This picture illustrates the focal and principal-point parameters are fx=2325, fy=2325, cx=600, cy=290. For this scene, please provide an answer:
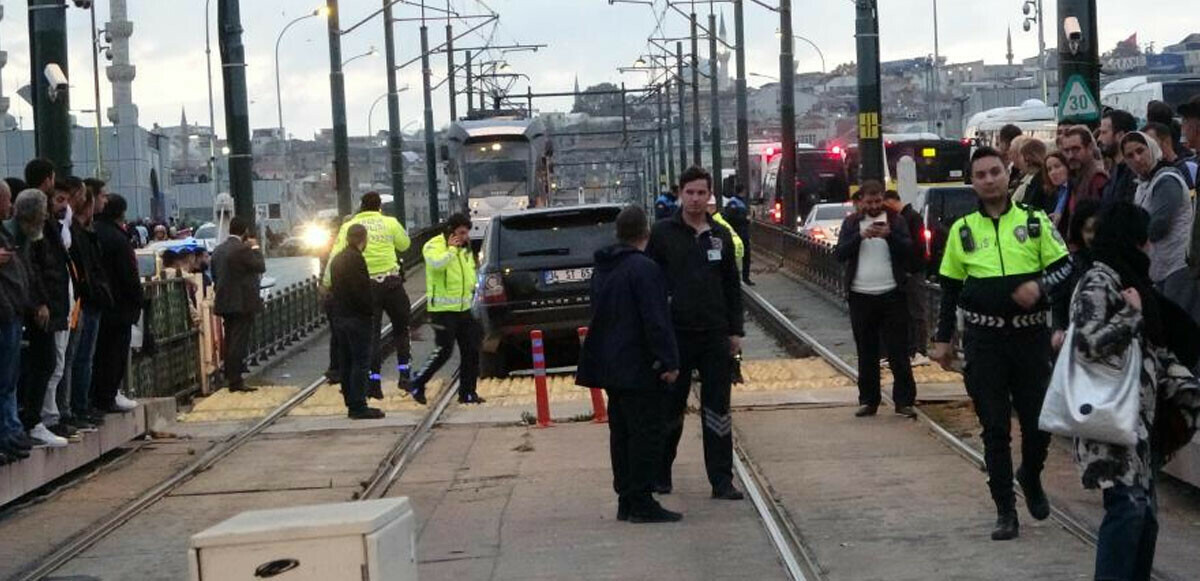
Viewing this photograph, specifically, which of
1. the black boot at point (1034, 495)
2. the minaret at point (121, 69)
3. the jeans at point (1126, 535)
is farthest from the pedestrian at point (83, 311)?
the minaret at point (121, 69)

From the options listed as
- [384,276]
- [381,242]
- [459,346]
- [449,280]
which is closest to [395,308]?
[384,276]

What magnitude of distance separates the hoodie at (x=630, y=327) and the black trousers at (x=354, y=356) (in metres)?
6.62

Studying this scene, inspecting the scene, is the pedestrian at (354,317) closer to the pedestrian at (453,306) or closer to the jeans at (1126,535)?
the pedestrian at (453,306)

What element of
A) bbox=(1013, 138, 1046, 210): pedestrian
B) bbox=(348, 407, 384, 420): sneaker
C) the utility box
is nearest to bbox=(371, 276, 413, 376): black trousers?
bbox=(348, 407, 384, 420): sneaker

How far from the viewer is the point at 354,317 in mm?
18953

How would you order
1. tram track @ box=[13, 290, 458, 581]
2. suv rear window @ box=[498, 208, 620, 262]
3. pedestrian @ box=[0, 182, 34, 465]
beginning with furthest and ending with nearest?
1. suv rear window @ box=[498, 208, 620, 262]
2. pedestrian @ box=[0, 182, 34, 465]
3. tram track @ box=[13, 290, 458, 581]

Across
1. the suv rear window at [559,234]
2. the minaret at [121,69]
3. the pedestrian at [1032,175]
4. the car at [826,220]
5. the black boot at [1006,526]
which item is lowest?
the black boot at [1006,526]

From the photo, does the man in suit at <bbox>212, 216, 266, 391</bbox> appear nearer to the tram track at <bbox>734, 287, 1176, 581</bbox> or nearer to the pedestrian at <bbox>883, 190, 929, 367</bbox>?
the tram track at <bbox>734, 287, 1176, 581</bbox>

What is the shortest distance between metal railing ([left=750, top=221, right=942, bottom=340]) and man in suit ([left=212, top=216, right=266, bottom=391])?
21.0ft

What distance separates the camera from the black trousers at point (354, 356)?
18.6 meters

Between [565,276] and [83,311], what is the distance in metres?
6.61

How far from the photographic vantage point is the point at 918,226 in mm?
17734

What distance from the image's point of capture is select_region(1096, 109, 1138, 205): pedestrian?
1255 cm

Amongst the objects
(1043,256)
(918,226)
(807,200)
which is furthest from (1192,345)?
(807,200)
